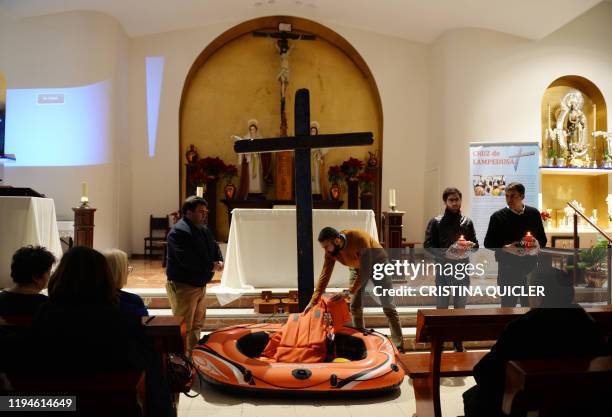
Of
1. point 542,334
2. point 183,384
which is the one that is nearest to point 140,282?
point 183,384

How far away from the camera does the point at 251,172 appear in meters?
9.14

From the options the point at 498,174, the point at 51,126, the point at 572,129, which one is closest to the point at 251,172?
the point at 51,126

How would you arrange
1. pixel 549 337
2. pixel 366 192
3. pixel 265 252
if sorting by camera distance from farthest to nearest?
pixel 366 192
pixel 265 252
pixel 549 337

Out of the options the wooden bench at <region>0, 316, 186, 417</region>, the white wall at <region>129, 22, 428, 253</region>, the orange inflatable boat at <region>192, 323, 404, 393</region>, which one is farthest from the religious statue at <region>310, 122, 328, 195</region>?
the wooden bench at <region>0, 316, 186, 417</region>

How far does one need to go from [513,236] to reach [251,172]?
582 centimetres

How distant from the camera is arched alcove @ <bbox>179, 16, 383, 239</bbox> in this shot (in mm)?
9539

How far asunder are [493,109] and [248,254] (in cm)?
481

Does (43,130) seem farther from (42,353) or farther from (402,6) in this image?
(42,353)

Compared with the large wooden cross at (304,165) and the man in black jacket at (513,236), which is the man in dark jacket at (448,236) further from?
the large wooden cross at (304,165)

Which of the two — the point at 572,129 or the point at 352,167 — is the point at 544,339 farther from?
the point at 572,129

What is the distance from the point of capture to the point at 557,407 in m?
1.28

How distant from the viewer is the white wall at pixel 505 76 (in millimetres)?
8133

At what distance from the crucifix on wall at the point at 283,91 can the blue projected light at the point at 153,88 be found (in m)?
1.80

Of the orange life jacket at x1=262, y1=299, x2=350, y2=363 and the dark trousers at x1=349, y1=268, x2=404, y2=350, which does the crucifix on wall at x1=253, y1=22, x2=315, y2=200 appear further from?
the orange life jacket at x1=262, y1=299, x2=350, y2=363
